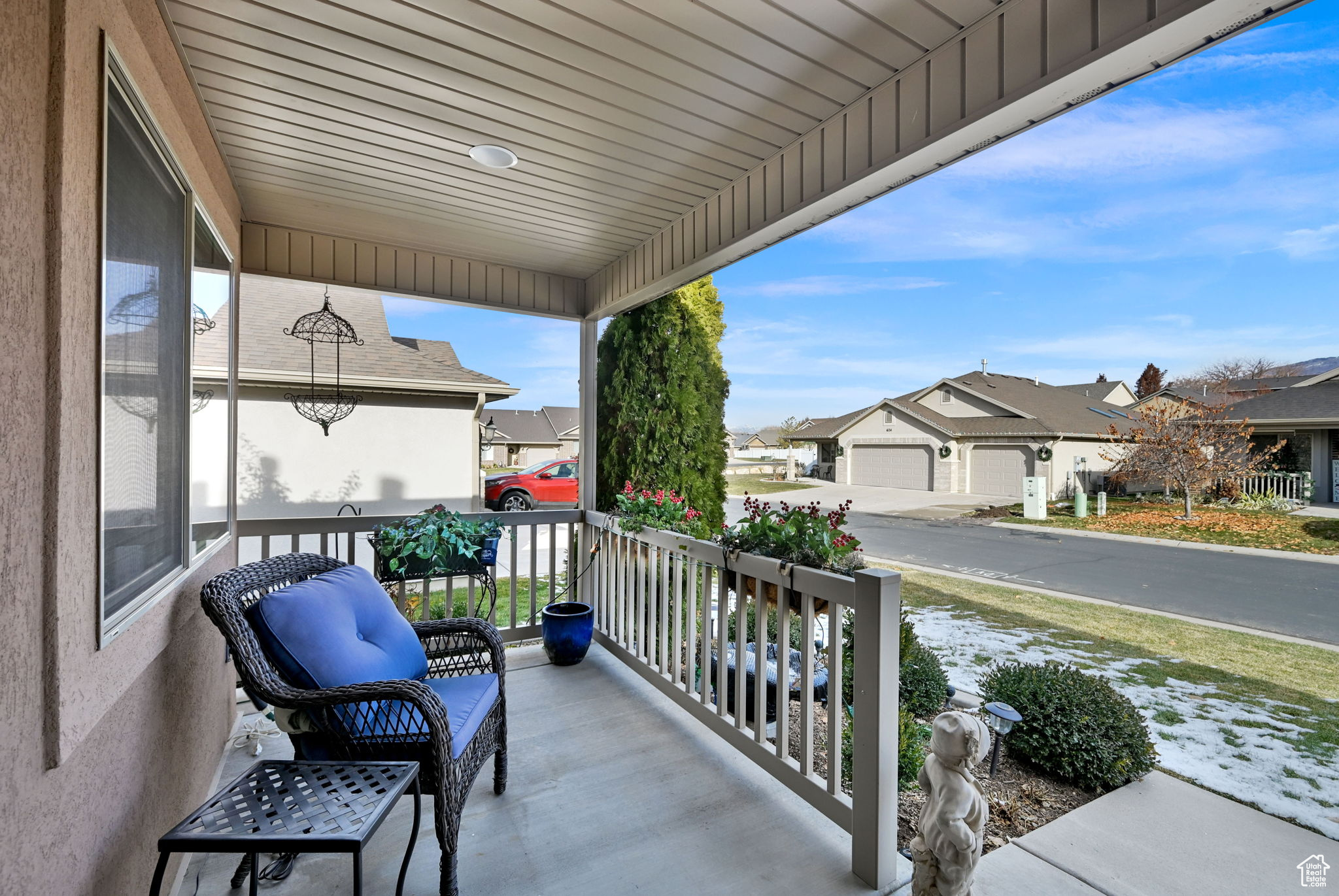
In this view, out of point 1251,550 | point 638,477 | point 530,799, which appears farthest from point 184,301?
point 1251,550

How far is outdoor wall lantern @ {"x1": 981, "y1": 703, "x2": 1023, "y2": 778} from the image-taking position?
7.68 feet

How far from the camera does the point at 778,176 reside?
2.61 m

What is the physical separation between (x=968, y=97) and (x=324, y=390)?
19.1 feet

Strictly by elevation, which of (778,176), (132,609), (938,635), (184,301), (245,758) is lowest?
(245,758)

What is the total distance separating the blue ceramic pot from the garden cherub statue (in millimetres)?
2387

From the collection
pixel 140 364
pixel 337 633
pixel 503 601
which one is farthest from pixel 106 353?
pixel 503 601

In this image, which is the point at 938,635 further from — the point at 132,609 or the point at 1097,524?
the point at 132,609

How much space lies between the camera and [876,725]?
5.89 feet

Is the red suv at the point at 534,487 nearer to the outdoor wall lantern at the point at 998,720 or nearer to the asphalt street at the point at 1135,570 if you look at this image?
the asphalt street at the point at 1135,570

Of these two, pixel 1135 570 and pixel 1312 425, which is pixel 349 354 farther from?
pixel 1312 425

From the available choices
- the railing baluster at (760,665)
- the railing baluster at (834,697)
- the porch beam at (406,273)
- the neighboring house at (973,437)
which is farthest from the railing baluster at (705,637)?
the porch beam at (406,273)

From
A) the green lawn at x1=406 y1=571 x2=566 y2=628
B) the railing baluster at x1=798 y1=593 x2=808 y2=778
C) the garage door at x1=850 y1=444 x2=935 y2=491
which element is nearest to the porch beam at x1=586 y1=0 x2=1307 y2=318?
the garage door at x1=850 y1=444 x2=935 y2=491

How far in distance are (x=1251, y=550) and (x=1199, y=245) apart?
2.93 feet

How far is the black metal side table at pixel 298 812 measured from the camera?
1229mm
